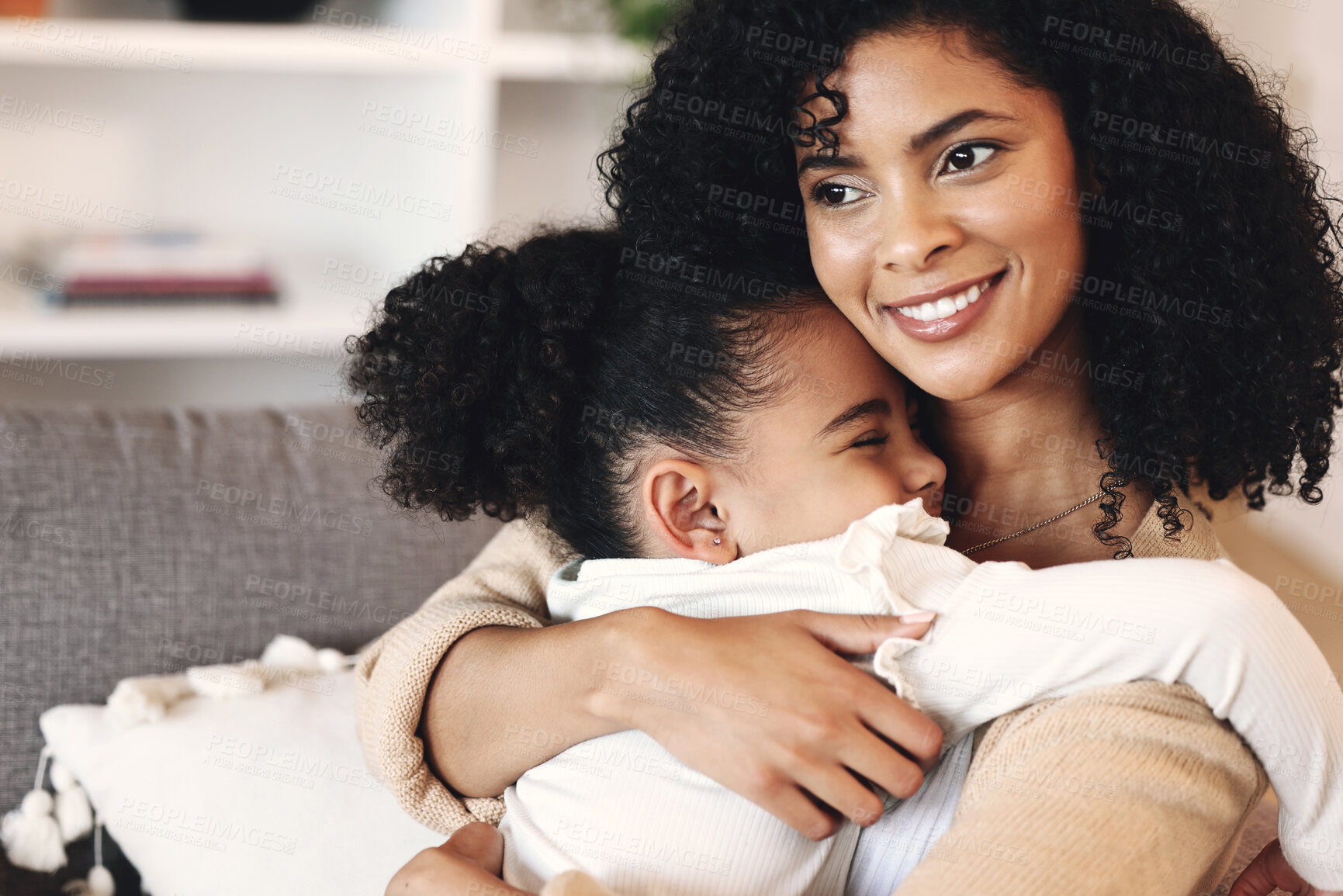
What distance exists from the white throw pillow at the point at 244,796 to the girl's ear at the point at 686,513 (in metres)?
0.41

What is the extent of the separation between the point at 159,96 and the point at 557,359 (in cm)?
186

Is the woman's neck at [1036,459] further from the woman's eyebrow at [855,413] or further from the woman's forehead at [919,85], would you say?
the woman's forehead at [919,85]

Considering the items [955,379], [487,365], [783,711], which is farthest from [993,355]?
[487,365]

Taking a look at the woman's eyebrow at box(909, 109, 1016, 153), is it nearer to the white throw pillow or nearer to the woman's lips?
the woman's lips

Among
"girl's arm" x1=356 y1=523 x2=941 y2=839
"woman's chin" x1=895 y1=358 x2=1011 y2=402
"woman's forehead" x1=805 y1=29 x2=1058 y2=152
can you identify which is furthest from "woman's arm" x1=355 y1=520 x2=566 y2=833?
"woman's forehead" x1=805 y1=29 x2=1058 y2=152

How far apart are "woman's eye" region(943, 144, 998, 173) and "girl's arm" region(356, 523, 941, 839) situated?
39 cm

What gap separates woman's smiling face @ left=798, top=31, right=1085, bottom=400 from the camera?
41.5 inches

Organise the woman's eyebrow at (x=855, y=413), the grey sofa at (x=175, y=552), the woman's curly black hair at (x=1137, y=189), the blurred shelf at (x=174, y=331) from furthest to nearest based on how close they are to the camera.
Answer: the blurred shelf at (x=174, y=331) < the grey sofa at (x=175, y=552) < the woman's eyebrow at (x=855, y=413) < the woman's curly black hair at (x=1137, y=189)

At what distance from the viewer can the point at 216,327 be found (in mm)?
2477

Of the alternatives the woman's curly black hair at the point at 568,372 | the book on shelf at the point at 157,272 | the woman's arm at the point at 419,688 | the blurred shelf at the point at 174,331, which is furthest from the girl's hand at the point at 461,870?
the book on shelf at the point at 157,272

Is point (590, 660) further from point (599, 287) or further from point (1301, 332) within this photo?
point (1301, 332)

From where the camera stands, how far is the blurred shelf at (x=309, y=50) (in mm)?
2254

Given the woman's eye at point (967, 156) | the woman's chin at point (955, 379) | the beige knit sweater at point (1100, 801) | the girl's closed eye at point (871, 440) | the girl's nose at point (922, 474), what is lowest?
the beige knit sweater at point (1100, 801)

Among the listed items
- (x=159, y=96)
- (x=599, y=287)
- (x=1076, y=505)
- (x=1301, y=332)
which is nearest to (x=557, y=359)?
(x=599, y=287)
